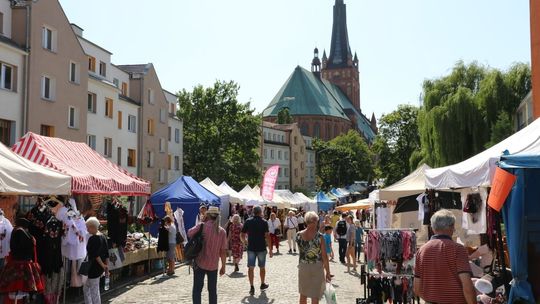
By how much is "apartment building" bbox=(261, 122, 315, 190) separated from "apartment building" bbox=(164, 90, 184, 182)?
87.6 ft

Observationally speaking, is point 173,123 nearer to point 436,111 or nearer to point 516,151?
point 436,111

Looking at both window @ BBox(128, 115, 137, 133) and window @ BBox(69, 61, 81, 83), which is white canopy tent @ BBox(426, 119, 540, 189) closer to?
window @ BBox(69, 61, 81, 83)

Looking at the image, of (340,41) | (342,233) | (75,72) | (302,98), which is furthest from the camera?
(340,41)

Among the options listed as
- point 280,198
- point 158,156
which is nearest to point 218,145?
point 158,156

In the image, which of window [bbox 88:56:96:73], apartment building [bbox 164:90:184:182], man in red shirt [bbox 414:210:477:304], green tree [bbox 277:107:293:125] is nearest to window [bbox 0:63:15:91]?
window [bbox 88:56:96:73]

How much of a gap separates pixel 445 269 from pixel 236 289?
861cm

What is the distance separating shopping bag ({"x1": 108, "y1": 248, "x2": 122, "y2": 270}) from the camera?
13.8m

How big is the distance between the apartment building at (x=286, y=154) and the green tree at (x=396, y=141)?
2057 cm

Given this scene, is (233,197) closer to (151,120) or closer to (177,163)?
(151,120)

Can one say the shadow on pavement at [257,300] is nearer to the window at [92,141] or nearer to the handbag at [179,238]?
the handbag at [179,238]

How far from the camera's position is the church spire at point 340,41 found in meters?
127

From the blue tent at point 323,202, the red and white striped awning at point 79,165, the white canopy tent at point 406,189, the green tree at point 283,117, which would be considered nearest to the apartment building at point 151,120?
the blue tent at point 323,202

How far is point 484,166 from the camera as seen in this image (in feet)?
27.7

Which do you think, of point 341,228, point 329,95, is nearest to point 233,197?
point 341,228
